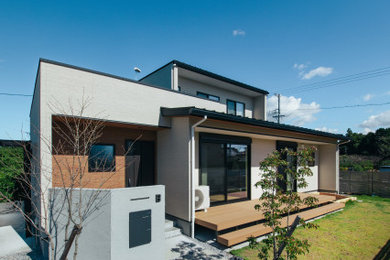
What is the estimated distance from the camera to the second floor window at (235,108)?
1327 cm

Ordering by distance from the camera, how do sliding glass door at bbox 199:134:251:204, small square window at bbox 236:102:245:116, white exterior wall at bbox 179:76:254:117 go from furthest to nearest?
small square window at bbox 236:102:245:116, white exterior wall at bbox 179:76:254:117, sliding glass door at bbox 199:134:251:204

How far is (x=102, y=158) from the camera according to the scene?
6.29m

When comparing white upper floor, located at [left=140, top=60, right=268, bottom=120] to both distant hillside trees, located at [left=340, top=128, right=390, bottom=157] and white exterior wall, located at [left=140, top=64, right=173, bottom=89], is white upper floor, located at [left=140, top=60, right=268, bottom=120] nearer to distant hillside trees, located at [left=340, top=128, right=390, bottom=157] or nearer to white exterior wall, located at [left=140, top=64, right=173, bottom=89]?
white exterior wall, located at [left=140, top=64, right=173, bottom=89]

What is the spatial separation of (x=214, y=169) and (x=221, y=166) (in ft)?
1.06

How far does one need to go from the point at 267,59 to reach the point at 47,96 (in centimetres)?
1049

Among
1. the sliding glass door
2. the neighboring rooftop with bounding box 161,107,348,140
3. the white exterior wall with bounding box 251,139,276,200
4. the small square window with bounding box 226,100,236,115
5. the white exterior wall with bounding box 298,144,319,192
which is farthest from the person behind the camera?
the small square window with bounding box 226,100,236,115

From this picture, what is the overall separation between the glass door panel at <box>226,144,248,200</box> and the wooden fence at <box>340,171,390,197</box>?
9.85 m

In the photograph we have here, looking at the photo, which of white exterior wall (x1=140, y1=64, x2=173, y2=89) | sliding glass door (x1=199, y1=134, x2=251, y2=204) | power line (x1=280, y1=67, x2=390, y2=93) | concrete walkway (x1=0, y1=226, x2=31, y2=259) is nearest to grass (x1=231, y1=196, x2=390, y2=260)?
sliding glass door (x1=199, y1=134, x2=251, y2=204)

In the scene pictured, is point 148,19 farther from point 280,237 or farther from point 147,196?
point 280,237

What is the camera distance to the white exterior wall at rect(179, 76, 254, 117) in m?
11.0

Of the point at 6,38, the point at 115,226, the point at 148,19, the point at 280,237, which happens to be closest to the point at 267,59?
the point at 148,19

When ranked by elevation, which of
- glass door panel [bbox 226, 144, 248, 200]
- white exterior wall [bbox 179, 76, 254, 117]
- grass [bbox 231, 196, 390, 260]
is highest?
white exterior wall [bbox 179, 76, 254, 117]

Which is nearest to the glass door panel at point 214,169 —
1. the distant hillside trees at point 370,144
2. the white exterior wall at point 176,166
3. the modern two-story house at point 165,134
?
the modern two-story house at point 165,134

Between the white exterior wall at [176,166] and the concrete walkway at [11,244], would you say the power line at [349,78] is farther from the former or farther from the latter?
the concrete walkway at [11,244]
